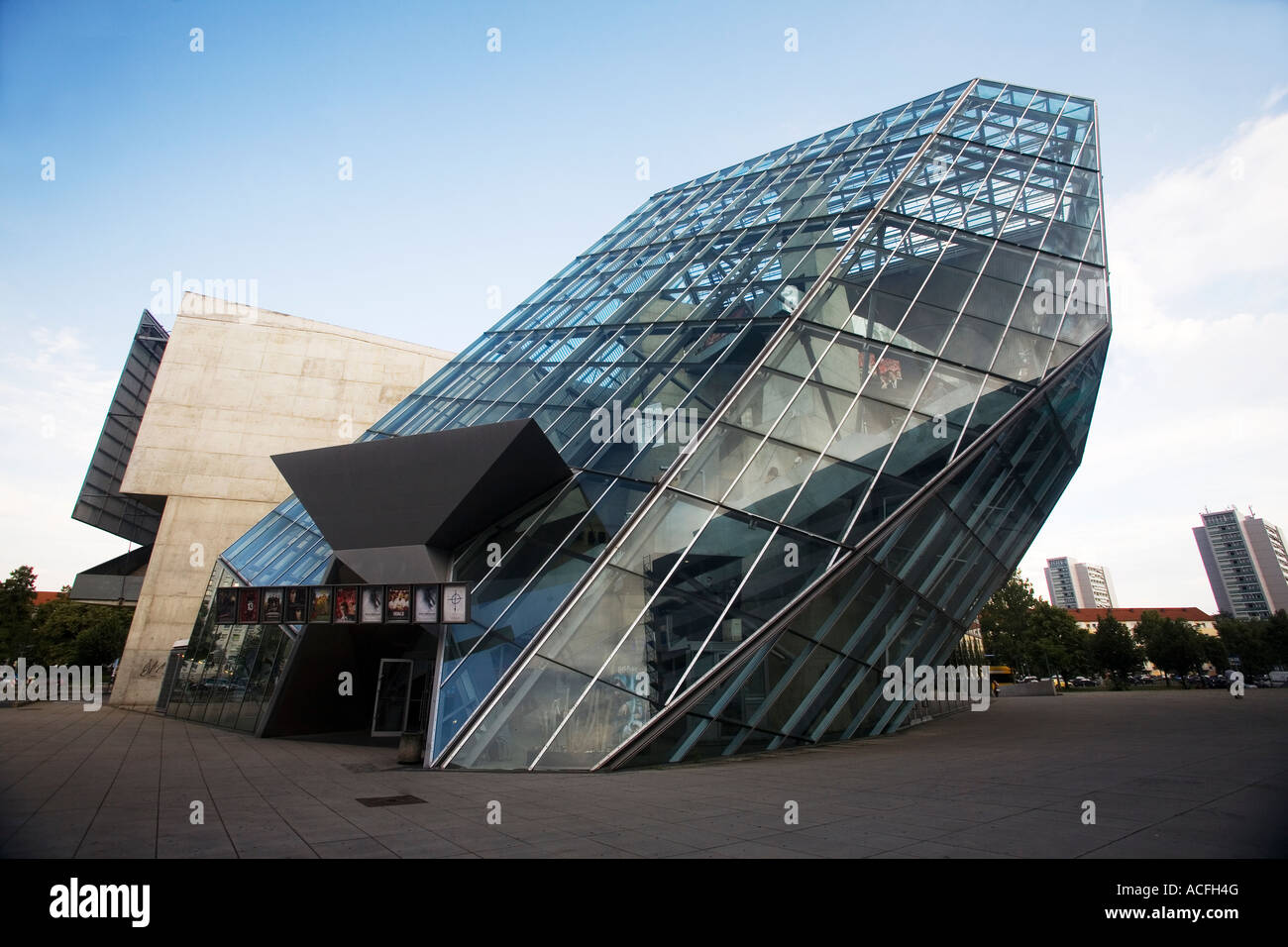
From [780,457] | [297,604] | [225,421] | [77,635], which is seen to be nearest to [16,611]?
[77,635]

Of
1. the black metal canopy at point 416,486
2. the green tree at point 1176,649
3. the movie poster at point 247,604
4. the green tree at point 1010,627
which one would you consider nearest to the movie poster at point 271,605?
the movie poster at point 247,604

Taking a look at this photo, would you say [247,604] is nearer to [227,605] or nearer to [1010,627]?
[227,605]

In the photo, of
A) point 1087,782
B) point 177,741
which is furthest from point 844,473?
point 177,741

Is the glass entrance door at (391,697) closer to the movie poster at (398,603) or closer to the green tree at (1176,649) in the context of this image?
the movie poster at (398,603)

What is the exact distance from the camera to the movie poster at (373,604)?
14.3m

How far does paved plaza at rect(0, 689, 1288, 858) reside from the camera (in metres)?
6.42

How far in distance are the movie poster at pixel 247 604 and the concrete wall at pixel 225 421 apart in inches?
1115

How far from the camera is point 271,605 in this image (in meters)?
15.3

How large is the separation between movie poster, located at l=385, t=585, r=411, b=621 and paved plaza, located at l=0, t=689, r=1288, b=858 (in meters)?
2.82

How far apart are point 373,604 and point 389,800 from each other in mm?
5874

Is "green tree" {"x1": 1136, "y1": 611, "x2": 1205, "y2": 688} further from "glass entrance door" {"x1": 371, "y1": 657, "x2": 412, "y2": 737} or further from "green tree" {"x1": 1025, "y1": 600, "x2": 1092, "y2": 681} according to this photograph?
"glass entrance door" {"x1": 371, "y1": 657, "x2": 412, "y2": 737}

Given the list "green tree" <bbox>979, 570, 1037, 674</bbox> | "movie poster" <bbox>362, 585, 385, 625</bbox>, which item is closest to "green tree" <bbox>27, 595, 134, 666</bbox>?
"movie poster" <bbox>362, 585, 385, 625</bbox>

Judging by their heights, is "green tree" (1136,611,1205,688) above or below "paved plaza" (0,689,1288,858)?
above
